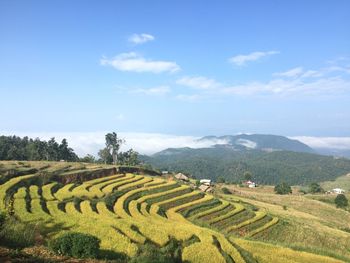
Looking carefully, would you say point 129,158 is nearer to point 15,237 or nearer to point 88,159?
point 88,159

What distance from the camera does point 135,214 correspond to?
176 feet

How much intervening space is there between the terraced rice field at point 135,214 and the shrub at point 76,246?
4733mm

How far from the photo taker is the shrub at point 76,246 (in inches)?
974

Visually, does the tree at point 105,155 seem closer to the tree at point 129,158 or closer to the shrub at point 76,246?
the tree at point 129,158

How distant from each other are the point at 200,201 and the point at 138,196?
12142mm

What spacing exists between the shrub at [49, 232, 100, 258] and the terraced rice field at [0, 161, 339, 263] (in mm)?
4733

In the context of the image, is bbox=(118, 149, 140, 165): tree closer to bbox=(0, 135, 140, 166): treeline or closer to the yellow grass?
bbox=(0, 135, 140, 166): treeline

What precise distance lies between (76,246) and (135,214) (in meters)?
29.1

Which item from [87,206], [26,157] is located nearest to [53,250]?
[87,206]

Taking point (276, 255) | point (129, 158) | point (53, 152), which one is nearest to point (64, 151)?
point (53, 152)

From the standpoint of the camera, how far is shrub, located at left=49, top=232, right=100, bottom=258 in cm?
2475

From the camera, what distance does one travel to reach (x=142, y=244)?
33.4 m

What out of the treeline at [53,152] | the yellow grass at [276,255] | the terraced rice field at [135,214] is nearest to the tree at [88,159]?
the treeline at [53,152]

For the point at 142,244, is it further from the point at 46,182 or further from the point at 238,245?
the point at 46,182
